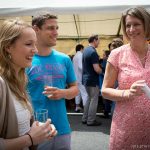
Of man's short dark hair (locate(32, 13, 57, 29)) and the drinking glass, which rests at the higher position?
man's short dark hair (locate(32, 13, 57, 29))

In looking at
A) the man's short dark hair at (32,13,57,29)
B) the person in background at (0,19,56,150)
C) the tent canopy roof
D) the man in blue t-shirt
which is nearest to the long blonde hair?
the person in background at (0,19,56,150)

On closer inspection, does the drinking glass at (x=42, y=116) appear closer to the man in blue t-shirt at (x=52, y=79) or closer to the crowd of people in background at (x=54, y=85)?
the crowd of people in background at (x=54, y=85)

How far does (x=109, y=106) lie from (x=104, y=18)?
348 cm

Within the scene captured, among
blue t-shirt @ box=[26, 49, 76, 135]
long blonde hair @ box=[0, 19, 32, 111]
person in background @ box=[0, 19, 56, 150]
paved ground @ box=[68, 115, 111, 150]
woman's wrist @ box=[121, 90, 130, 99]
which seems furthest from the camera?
paved ground @ box=[68, 115, 111, 150]

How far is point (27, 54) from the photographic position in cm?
156

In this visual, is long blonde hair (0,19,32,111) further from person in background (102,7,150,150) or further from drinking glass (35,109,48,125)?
person in background (102,7,150,150)

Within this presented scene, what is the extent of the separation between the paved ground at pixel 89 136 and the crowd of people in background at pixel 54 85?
7.30 feet

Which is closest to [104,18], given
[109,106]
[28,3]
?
[109,106]

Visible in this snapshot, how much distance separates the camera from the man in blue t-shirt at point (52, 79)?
2164 mm

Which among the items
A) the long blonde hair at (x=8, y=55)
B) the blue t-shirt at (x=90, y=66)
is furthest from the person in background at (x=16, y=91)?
the blue t-shirt at (x=90, y=66)

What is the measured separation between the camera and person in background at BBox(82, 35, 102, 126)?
5391 millimetres

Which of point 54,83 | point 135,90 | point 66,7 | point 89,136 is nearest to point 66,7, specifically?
point 66,7

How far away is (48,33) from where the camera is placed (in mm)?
2215

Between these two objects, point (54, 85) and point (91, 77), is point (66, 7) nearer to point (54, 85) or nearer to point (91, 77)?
point (91, 77)
